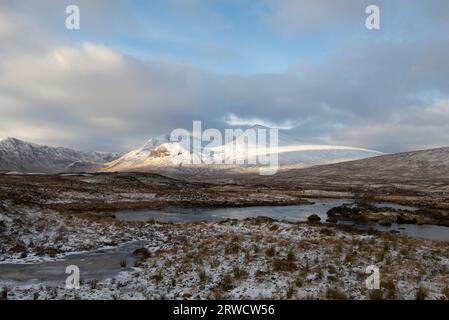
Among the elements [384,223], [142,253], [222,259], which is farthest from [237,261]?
[384,223]

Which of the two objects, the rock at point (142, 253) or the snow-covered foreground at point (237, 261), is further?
the rock at point (142, 253)

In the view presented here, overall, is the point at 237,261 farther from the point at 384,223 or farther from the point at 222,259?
the point at 384,223

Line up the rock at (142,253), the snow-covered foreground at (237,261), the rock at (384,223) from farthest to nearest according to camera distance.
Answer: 1. the rock at (384,223)
2. the rock at (142,253)
3. the snow-covered foreground at (237,261)

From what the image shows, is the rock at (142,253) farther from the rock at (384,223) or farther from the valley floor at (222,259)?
the rock at (384,223)

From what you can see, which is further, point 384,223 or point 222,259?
point 384,223

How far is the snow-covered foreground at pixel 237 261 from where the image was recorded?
1620 cm

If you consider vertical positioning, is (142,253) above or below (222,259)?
below

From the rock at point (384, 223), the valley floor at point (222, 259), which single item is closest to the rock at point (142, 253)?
the valley floor at point (222, 259)

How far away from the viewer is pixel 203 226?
111ft

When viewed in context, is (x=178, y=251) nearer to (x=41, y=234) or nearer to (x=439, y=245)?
(x=41, y=234)

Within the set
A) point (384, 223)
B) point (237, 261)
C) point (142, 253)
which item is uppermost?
point (237, 261)

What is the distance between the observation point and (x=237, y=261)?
2083cm

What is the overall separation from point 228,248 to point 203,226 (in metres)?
10.7
